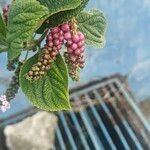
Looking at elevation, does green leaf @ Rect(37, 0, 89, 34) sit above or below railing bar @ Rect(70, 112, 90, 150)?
below

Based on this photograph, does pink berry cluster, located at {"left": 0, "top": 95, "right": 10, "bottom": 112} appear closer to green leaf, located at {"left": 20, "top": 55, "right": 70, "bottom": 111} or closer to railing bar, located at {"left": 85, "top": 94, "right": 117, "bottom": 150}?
green leaf, located at {"left": 20, "top": 55, "right": 70, "bottom": 111}

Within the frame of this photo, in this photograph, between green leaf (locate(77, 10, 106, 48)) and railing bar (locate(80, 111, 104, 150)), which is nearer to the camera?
green leaf (locate(77, 10, 106, 48))

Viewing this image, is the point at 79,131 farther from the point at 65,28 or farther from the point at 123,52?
the point at 65,28

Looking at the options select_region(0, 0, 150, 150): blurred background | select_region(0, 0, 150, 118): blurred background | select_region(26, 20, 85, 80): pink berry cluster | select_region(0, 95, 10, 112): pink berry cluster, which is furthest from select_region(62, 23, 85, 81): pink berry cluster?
select_region(0, 0, 150, 150): blurred background

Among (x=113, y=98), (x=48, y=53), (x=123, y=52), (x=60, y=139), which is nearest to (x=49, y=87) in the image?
(x=48, y=53)

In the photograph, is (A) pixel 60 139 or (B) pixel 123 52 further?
(A) pixel 60 139

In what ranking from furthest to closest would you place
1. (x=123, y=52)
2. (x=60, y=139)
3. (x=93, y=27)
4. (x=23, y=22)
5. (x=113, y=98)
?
(x=113, y=98)
(x=60, y=139)
(x=123, y=52)
(x=93, y=27)
(x=23, y=22)

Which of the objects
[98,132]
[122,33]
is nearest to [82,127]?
[98,132]

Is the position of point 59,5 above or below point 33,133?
below

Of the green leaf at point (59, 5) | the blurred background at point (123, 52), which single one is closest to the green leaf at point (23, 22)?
the green leaf at point (59, 5)
